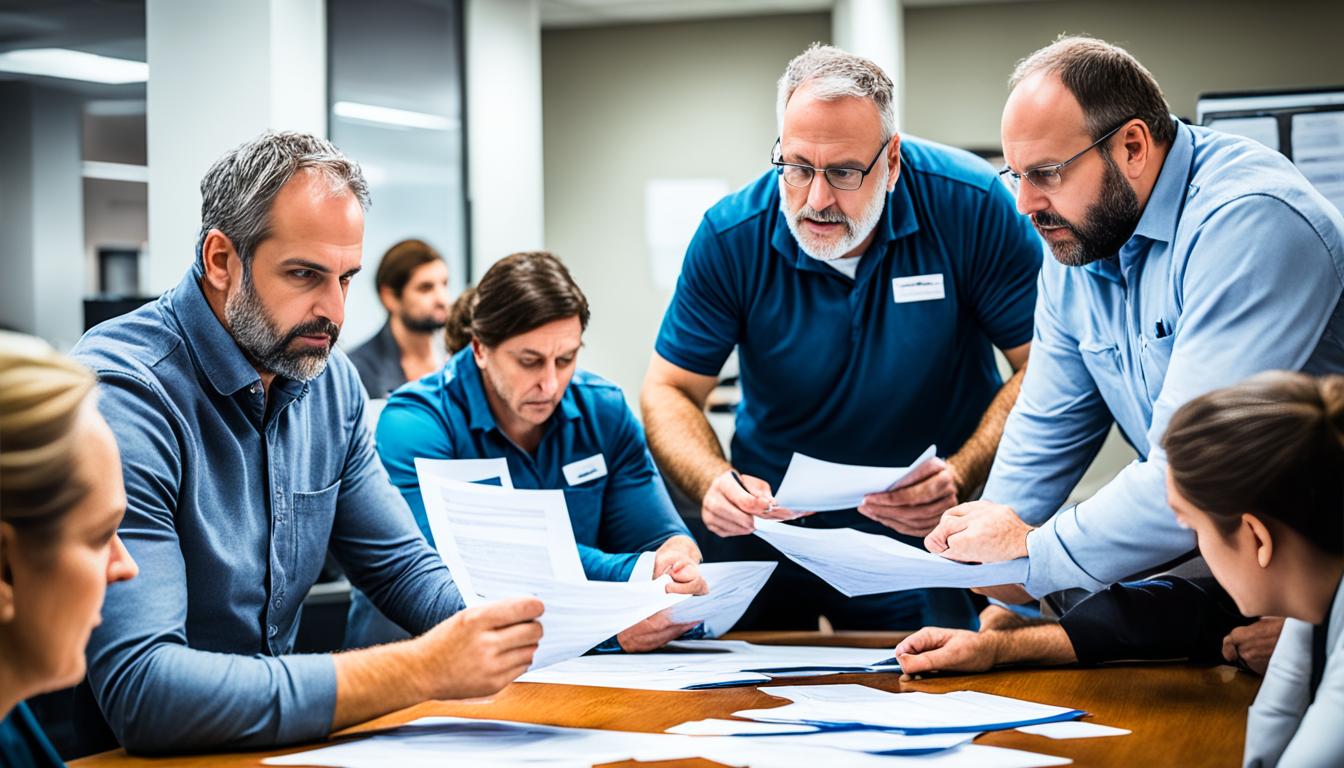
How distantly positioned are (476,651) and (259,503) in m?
0.44

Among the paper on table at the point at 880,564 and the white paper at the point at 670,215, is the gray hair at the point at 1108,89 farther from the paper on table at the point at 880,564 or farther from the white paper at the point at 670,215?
the white paper at the point at 670,215

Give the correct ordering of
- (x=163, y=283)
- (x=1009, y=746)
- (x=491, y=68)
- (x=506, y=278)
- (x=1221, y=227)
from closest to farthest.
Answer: (x=1009, y=746) → (x=1221, y=227) → (x=506, y=278) → (x=163, y=283) → (x=491, y=68)

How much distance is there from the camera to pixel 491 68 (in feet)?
19.8

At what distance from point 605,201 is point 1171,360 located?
630 centimetres

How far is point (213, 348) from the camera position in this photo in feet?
5.04

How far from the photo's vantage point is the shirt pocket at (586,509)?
2.32 meters

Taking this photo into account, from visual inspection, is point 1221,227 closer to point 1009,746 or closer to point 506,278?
point 1009,746

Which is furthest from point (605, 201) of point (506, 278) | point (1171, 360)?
point (1171, 360)

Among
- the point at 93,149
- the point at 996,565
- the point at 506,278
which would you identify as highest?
the point at 93,149

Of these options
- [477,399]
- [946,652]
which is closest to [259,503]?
[477,399]

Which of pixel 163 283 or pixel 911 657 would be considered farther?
pixel 163 283

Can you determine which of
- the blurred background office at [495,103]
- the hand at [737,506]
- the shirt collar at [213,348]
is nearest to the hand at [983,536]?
the hand at [737,506]

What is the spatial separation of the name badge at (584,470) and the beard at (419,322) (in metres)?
2.64

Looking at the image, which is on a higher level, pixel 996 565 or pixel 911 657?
pixel 996 565
